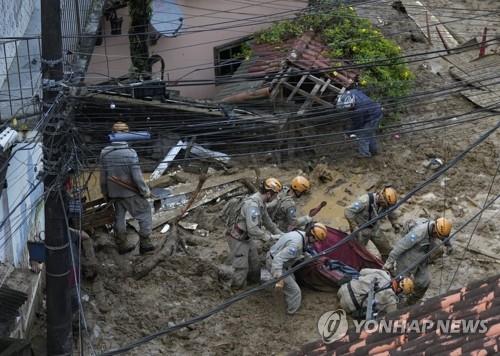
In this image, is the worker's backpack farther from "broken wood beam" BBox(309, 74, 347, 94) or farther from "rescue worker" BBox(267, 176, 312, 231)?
"broken wood beam" BBox(309, 74, 347, 94)

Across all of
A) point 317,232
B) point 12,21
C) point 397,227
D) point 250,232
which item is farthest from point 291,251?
point 12,21

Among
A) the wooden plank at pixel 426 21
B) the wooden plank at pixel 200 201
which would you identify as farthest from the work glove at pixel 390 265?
Result: the wooden plank at pixel 426 21

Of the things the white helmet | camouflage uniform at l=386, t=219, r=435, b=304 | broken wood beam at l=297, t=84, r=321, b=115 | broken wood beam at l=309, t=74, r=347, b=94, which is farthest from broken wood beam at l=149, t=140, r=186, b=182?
camouflage uniform at l=386, t=219, r=435, b=304

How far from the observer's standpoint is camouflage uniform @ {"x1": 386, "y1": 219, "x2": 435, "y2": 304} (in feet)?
42.0

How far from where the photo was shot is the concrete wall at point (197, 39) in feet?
65.4

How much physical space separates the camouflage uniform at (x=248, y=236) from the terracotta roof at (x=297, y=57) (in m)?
5.50

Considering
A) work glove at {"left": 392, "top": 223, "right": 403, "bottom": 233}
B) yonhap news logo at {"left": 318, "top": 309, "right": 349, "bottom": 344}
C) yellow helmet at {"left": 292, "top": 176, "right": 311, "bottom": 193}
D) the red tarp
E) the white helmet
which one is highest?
yellow helmet at {"left": 292, "top": 176, "right": 311, "bottom": 193}

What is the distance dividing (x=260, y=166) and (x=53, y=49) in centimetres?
871

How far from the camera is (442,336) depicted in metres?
7.70

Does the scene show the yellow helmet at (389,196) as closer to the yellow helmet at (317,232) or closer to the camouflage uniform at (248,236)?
the yellow helmet at (317,232)

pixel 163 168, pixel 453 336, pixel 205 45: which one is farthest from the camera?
pixel 205 45

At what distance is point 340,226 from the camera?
16.0 metres

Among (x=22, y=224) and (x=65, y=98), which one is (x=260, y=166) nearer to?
(x=22, y=224)

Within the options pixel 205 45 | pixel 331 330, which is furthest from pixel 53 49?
pixel 205 45
